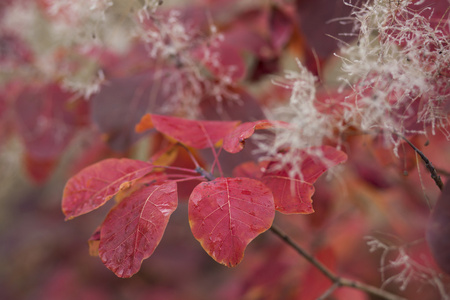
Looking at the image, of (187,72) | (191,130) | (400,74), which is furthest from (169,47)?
(400,74)

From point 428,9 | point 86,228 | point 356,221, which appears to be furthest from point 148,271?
point 428,9

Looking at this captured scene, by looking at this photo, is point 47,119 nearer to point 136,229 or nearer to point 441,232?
point 136,229

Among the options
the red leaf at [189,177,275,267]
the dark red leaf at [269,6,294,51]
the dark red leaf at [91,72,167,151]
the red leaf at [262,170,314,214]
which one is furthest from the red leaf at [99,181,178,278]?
the dark red leaf at [269,6,294,51]

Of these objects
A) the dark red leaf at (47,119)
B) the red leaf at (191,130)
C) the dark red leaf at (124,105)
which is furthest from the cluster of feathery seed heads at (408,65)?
the dark red leaf at (47,119)

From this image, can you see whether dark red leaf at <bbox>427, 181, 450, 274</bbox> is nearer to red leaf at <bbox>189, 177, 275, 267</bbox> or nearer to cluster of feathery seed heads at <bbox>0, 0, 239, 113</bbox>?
red leaf at <bbox>189, 177, 275, 267</bbox>

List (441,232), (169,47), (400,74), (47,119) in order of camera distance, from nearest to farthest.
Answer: (441,232) < (400,74) < (169,47) < (47,119)

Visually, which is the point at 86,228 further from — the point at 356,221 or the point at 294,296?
the point at 356,221
